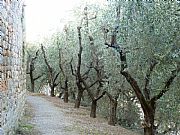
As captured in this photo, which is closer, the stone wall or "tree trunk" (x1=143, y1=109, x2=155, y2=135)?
the stone wall

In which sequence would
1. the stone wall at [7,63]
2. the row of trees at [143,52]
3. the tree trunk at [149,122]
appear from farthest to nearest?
the tree trunk at [149,122] < the row of trees at [143,52] < the stone wall at [7,63]

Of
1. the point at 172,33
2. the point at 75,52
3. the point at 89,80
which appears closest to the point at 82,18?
the point at 75,52

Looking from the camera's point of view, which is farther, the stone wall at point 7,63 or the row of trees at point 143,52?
the row of trees at point 143,52

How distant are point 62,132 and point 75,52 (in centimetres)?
Result: 1219

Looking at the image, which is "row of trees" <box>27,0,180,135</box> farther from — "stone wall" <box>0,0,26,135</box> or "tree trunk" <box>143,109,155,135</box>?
"stone wall" <box>0,0,26,135</box>

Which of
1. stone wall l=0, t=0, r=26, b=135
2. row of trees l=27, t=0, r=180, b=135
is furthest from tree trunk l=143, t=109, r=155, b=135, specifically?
stone wall l=0, t=0, r=26, b=135

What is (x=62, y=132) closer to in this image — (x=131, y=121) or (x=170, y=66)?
(x=170, y=66)

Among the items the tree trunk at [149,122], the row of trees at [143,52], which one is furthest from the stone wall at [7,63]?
the tree trunk at [149,122]

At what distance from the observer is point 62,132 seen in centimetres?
1294

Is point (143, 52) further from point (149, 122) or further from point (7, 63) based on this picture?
point (7, 63)

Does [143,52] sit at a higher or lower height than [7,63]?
higher

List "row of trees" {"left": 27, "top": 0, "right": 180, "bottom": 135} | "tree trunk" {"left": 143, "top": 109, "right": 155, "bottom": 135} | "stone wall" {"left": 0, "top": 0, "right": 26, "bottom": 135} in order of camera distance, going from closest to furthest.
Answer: "stone wall" {"left": 0, "top": 0, "right": 26, "bottom": 135} < "row of trees" {"left": 27, "top": 0, "right": 180, "bottom": 135} < "tree trunk" {"left": 143, "top": 109, "right": 155, "bottom": 135}

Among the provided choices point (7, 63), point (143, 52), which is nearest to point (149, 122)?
point (143, 52)

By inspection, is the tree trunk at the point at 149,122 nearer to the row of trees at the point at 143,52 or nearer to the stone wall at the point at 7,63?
the row of trees at the point at 143,52
